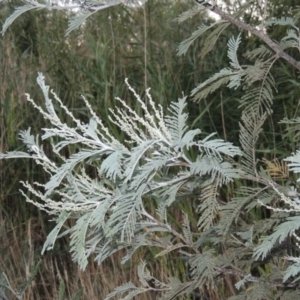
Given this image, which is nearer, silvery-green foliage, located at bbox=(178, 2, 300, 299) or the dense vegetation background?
silvery-green foliage, located at bbox=(178, 2, 300, 299)

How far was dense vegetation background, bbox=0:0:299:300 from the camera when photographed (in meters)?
2.29

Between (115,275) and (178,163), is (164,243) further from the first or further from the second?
(115,275)

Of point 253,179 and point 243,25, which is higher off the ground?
point 243,25

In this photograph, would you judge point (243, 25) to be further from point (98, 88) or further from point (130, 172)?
point (98, 88)

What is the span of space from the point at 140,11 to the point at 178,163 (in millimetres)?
2181

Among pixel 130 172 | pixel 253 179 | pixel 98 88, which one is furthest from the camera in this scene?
pixel 98 88

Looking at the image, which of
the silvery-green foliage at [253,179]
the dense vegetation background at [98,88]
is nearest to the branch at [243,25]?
the silvery-green foliage at [253,179]

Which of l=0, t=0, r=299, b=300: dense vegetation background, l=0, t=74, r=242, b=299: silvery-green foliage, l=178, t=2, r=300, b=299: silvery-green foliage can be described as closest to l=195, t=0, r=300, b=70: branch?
l=178, t=2, r=300, b=299: silvery-green foliage

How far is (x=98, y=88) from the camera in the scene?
9.14 ft

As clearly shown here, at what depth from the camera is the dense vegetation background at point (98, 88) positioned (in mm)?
2285

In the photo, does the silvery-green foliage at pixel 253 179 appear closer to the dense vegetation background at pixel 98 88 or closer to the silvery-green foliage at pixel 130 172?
the silvery-green foliage at pixel 130 172

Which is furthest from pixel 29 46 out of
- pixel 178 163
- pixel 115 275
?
pixel 178 163

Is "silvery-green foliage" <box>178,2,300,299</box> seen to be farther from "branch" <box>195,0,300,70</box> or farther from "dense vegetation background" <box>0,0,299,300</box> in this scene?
"dense vegetation background" <box>0,0,299,300</box>

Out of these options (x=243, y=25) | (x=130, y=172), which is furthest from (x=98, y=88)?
(x=130, y=172)
